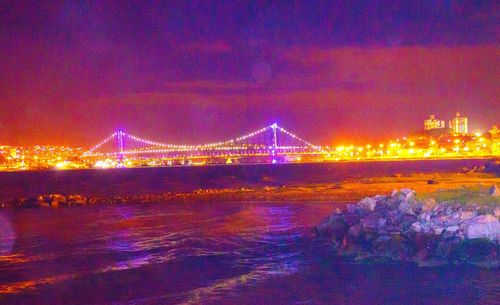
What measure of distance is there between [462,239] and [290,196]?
16.5 metres

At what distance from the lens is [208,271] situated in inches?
493

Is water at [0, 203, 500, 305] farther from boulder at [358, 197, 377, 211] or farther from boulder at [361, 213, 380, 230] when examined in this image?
boulder at [358, 197, 377, 211]

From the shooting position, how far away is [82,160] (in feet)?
468

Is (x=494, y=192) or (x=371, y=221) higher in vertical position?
(x=494, y=192)

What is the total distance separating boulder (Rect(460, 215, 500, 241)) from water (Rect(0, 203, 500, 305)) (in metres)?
1.00

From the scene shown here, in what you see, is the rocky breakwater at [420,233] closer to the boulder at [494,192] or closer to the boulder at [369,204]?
the boulder at [369,204]

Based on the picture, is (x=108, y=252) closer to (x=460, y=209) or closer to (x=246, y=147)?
(x=460, y=209)

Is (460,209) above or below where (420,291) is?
above

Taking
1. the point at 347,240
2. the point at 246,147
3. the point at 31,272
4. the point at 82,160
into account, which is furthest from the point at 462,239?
the point at 82,160

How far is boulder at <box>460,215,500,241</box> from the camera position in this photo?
1262 centimetres

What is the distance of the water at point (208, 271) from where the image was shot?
412 inches

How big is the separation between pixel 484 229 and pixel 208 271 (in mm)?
6033

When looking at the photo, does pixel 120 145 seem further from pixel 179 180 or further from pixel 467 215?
pixel 467 215

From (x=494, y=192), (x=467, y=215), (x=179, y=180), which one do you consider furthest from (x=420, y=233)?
(x=179, y=180)
